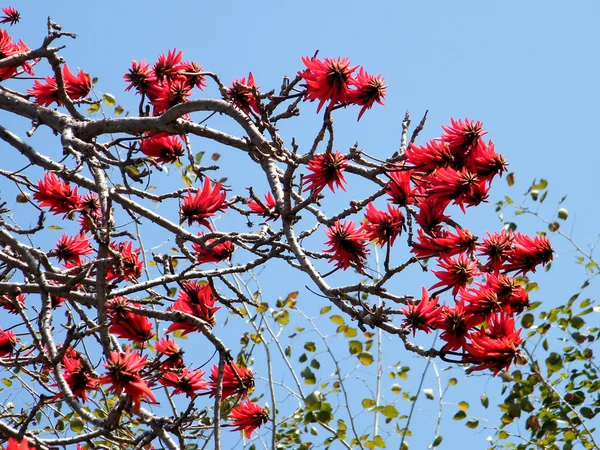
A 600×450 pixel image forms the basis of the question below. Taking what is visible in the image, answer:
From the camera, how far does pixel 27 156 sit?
9.63 feet

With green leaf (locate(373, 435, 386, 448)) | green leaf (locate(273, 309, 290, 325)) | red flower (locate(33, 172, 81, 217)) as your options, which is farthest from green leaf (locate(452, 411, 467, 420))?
red flower (locate(33, 172, 81, 217))

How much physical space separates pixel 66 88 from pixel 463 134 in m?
1.69

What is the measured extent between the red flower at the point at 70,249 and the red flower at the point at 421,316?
142 centimetres

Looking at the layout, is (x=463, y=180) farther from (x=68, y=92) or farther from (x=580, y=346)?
(x=580, y=346)

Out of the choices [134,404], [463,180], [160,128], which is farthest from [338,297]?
[160,128]

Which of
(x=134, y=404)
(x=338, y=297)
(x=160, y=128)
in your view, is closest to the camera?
(x=134, y=404)

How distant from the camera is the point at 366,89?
8.44 ft

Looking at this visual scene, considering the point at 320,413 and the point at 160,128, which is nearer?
the point at 160,128

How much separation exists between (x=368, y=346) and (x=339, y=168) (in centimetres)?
174

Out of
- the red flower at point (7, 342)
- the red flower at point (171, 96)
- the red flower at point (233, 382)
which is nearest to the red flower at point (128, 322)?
the red flower at point (233, 382)

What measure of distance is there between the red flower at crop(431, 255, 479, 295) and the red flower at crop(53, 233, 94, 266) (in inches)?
58.4

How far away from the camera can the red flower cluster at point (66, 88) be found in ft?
10.3

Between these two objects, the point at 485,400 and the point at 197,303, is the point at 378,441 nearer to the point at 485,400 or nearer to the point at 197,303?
the point at 485,400

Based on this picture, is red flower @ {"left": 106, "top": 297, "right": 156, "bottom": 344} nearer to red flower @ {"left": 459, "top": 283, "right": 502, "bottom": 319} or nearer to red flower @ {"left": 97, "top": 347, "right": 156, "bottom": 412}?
red flower @ {"left": 97, "top": 347, "right": 156, "bottom": 412}
